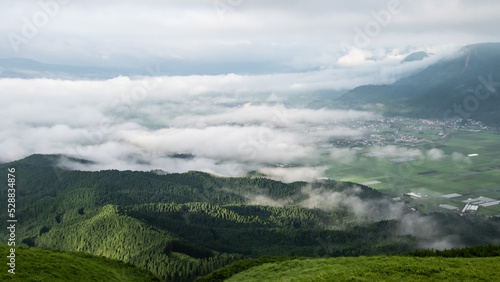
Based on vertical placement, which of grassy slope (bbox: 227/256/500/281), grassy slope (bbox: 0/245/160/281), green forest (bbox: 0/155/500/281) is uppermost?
grassy slope (bbox: 227/256/500/281)

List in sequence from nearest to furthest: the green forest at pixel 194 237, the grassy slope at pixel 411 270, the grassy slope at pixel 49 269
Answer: the grassy slope at pixel 411 270, the grassy slope at pixel 49 269, the green forest at pixel 194 237

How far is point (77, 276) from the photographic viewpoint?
51.4m

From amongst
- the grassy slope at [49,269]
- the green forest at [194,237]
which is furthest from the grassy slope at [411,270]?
the green forest at [194,237]

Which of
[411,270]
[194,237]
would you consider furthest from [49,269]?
[194,237]

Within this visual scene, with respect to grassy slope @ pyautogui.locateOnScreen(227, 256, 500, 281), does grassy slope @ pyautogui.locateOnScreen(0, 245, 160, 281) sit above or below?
below

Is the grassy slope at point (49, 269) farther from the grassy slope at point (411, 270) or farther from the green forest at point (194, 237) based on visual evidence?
the green forest at point (194, 237)

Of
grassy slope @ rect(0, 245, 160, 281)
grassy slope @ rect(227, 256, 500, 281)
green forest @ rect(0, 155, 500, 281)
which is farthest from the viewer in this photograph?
green forest @ rect(0, 155, 500, 281)

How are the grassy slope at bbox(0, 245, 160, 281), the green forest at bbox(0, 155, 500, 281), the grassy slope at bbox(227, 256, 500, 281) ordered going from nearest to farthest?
the grassy slope at bbox(227, 256, 500, 281)
the grassy slope at bbox(0, 245, 160, 281)
the green forest at bbox(0, 155, 500, 281)

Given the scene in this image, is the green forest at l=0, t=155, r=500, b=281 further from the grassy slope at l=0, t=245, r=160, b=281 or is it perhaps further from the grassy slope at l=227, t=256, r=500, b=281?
the grassy slope at l=227, t=256, r=500, b=281

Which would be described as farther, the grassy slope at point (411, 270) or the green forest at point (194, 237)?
the green forest at point (194, 237)

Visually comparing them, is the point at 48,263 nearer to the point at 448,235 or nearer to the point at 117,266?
the point at 117,266

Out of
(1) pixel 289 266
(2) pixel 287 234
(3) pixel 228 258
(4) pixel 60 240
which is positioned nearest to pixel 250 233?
(2) pixel 287 234

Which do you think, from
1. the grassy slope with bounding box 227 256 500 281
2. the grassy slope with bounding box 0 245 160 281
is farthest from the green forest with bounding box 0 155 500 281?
the grassy slope with bounding box 227 256 500 281

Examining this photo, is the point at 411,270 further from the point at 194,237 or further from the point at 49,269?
the point at 194,237
